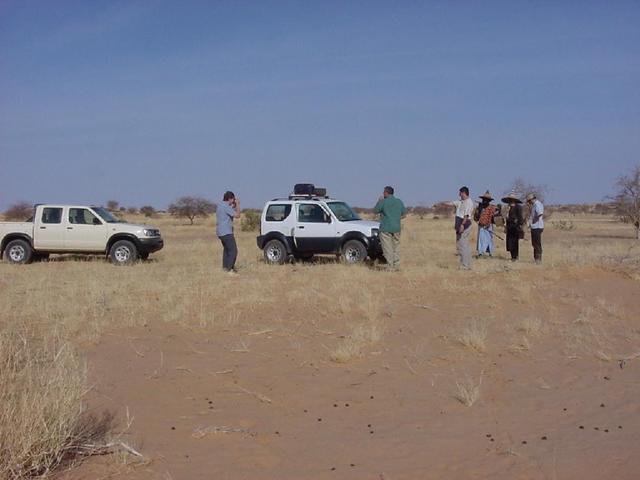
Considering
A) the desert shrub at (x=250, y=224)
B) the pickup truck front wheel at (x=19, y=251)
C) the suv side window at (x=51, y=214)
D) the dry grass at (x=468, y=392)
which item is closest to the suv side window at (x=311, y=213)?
the suv side window at (x=51, y=214)

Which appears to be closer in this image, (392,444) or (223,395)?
(392,444)

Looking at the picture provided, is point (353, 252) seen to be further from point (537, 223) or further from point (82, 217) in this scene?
point (82, 217)

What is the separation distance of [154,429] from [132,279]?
32.9 ft

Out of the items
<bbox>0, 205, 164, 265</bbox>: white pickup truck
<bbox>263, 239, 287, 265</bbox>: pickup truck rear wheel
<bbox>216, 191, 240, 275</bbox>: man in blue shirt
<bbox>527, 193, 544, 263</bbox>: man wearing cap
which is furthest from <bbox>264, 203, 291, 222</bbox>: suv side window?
<bbox>527, 193, 544, 263</bbox>: man wearing cap

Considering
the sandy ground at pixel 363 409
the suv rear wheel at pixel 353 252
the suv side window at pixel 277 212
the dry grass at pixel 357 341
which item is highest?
the suv side window at pixel 277 212

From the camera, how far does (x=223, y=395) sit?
7641mm

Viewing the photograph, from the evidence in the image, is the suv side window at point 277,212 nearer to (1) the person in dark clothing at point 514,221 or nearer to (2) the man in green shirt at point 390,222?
(2) the man in green shirt at point 390,222

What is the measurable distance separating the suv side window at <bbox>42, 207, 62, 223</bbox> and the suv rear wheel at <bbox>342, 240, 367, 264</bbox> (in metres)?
8.38

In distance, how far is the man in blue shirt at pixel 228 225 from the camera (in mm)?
16312

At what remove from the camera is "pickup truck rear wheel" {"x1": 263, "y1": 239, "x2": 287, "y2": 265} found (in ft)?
63.8

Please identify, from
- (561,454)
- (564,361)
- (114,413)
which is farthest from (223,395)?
(564,361)

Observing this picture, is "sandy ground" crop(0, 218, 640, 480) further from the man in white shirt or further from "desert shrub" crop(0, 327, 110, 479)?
the man in white shirt

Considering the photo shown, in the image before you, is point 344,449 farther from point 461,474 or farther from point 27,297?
point 27,297

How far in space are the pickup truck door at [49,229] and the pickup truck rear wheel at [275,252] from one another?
Answer: 5.91 meters
